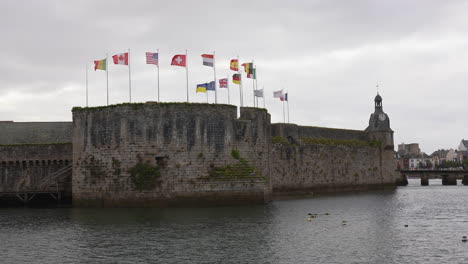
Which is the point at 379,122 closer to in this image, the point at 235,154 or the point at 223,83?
the point at 223,83

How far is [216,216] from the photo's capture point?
25438mm

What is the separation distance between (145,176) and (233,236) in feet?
39.2

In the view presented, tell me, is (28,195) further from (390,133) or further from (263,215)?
(390,133)

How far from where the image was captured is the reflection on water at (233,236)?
52.0 feet

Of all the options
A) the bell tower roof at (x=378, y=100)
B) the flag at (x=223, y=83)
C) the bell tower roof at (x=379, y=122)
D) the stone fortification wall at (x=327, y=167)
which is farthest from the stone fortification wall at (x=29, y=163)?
the bell tower roof at (x=378, y=100)

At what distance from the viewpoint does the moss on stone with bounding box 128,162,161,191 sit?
30.1 m

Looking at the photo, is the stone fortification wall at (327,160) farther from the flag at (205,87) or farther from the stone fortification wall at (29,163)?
the stone fortification wall at (29,163)

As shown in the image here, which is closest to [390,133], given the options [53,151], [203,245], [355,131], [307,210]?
[355,131]

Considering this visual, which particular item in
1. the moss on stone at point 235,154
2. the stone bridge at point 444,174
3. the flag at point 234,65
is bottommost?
the stone bridge at point 444,174

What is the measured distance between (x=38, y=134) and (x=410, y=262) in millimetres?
37695

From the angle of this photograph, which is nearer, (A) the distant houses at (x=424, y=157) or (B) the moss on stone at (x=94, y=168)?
(B) the moss on stone at (x=94, y=168)

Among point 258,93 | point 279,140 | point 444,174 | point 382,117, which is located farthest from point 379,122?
point 258,93

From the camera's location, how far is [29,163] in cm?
3591

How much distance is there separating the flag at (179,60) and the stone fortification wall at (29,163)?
369 inches
